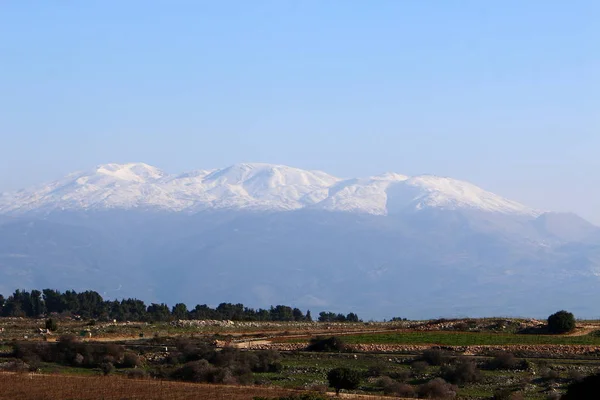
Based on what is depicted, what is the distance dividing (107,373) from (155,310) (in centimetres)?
5798

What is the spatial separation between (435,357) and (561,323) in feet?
56.4

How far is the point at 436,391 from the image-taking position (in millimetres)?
37688

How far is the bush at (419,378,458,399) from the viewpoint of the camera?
1478 inches

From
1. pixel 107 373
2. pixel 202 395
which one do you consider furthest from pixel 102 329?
pixel 202 395

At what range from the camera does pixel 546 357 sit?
1973 inches

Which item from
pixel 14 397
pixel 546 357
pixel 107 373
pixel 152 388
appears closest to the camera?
pixel 14 397

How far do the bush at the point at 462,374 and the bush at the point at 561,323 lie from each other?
793 inches

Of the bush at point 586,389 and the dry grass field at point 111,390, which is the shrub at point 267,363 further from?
the bush at point 586,389

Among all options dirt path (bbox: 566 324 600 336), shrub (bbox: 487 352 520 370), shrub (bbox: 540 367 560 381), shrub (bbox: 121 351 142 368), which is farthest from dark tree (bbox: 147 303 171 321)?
shrub (bbox: 540 367 560 381)

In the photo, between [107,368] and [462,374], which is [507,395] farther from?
[107,368]

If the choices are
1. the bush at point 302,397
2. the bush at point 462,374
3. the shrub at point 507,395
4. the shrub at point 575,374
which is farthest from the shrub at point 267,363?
the bush at point 302,397

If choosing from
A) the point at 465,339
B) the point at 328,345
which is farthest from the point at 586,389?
the point at 465,339

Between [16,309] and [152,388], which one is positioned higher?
[16,309]

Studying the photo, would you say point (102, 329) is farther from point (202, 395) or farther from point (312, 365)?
point (202, 395)
